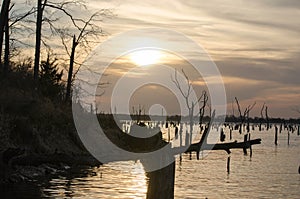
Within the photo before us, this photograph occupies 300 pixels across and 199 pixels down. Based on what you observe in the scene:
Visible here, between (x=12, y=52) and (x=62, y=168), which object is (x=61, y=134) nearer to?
(x=62, y=168)

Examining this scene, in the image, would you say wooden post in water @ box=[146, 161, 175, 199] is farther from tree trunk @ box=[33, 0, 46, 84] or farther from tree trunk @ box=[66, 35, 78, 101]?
tree trunk @ box=[66, 35, 78, 101]

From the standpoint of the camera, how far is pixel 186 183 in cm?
3884

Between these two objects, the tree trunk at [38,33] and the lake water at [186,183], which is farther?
the tree trunk at [38,33]

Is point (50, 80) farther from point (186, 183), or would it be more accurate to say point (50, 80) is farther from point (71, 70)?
point (186, 183)

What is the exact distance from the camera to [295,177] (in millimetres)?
46375

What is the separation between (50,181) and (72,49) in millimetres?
31285

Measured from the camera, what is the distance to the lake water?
30.7 metres

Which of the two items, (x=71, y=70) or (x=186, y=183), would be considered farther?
(x=71, y=70)

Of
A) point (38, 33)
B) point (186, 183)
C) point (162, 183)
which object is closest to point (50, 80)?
point (38, 33)

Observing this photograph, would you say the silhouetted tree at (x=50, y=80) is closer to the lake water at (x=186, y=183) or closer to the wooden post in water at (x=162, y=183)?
the lake water at (x=186, y=183)

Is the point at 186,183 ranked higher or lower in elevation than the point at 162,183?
lower

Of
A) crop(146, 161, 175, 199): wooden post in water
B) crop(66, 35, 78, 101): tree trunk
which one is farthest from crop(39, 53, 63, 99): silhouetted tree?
crop(146, 161, 175, 199): wooden post in water

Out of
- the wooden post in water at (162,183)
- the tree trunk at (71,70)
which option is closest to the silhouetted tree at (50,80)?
the tree trunk at (71,70)

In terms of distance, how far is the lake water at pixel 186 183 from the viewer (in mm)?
30672
